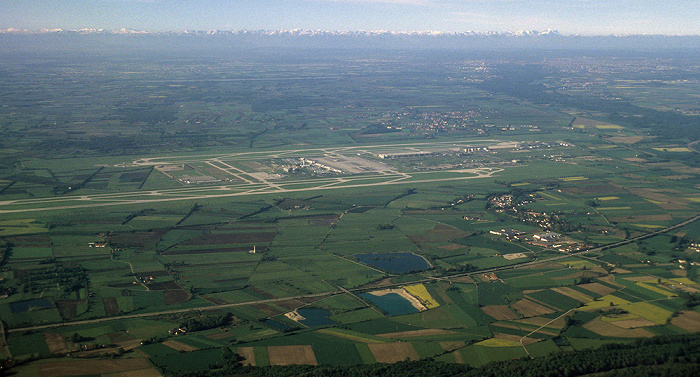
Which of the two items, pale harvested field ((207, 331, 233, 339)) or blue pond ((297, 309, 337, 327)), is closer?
pale harvested field ((207, 331, 233, 339))

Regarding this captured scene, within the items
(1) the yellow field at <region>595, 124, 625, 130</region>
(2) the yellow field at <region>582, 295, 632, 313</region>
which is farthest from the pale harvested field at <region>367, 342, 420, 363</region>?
(1) the yellow field at <region>595, 124, 625, 130</region>

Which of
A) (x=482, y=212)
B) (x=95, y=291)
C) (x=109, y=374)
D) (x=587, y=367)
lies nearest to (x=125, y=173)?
(x=95, y=291)

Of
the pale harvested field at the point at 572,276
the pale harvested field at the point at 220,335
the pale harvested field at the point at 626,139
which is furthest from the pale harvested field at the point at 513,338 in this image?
the pale harvested field at the point at 626,139

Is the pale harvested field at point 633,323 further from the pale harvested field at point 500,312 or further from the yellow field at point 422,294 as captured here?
the yellow field at point 422,294

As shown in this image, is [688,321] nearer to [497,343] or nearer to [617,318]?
[617,318]

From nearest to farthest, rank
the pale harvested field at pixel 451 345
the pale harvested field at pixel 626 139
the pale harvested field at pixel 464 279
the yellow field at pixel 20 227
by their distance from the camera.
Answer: the pale harvested field at pixel 451 345, the pale harvested field at pixel 464 279, the yellow field at pixel 20 227, the pale harvested field at pixel 626 139

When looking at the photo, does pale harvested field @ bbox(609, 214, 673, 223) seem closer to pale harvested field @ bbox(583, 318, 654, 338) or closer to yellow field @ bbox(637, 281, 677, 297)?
yellow field @ bbox(637, 281, 677, 297)

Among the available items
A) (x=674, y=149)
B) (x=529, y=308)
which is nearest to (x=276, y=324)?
(x=529, y=308)
